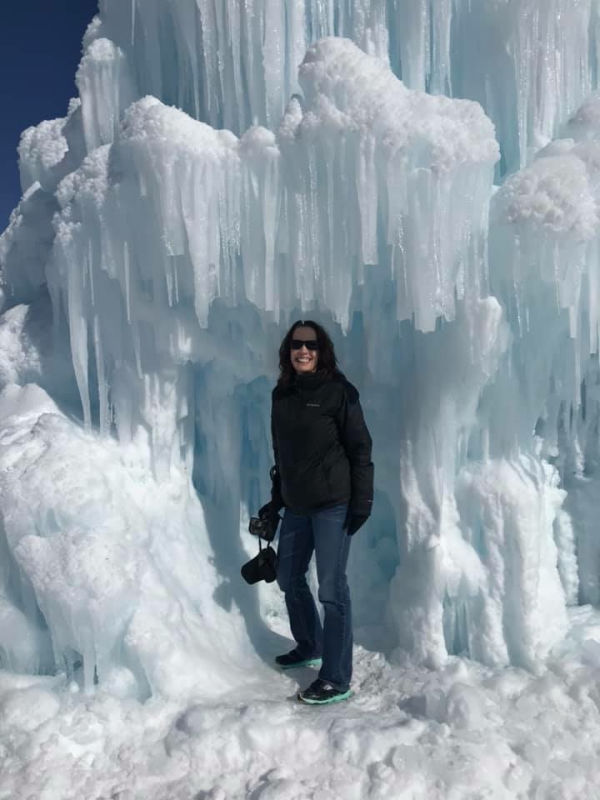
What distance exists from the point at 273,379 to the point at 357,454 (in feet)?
5.20

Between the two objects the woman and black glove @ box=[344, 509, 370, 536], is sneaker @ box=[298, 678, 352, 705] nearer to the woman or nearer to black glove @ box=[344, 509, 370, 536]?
the woman

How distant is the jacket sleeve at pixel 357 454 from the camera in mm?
4449

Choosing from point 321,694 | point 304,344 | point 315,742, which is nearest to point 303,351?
point 304,344

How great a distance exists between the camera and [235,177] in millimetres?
4957

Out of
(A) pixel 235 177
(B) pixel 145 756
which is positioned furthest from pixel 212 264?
(B) pixel 145 756

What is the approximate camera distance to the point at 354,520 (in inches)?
177

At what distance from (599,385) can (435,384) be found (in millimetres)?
2342

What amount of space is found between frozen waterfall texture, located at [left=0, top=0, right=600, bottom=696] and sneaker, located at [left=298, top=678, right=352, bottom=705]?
0.65 m

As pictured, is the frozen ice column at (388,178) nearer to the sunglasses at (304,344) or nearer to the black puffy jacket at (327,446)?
the sunglasses at (304,344)

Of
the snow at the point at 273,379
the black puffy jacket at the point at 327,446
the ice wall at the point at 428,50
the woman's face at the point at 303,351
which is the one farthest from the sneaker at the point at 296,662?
the ice wall at the point at 428,50

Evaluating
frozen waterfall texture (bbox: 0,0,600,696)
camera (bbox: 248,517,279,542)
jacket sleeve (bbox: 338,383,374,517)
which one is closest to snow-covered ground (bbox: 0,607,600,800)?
frozen waterfall texture (bbox: 0,0,600,696)

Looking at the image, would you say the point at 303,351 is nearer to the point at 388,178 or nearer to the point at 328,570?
the point at 388,178

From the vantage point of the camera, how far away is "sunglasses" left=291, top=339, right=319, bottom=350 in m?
4.45

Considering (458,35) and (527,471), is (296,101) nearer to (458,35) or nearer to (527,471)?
(458,35)
